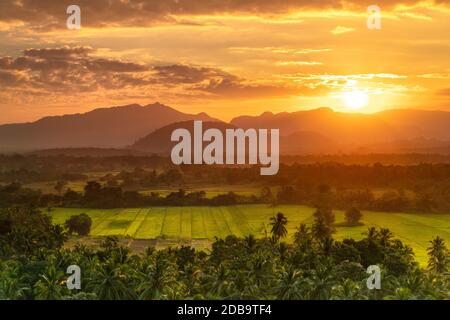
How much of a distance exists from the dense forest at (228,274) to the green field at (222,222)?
60.2 feet

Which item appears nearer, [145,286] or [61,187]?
[145,286]

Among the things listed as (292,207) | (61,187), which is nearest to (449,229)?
(292,207)

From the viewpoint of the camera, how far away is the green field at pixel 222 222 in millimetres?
79375

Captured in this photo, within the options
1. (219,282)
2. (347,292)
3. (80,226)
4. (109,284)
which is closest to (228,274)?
(219,282)

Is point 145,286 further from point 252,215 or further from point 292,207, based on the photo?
point 292,207

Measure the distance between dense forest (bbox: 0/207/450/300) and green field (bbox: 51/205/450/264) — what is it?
18.4 m

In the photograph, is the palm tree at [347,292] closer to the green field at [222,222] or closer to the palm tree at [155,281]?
the palm tree at [155,281]

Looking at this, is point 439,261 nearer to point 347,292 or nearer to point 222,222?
point 347,292

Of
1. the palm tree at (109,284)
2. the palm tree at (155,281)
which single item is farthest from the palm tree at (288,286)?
the palm tree at (109,284)
